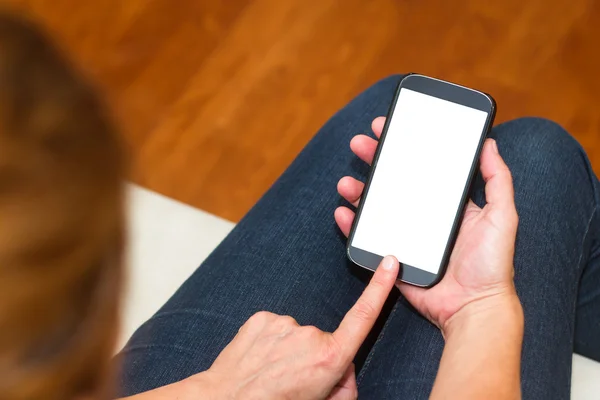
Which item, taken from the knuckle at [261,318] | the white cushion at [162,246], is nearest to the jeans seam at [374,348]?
the knuckle at [261,318]

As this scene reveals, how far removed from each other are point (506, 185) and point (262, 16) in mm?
645

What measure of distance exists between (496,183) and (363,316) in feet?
0.57

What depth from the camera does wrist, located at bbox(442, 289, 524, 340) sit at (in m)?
0.48

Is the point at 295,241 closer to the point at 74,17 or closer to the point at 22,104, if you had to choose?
the point at 22,104

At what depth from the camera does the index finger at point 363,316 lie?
1.51 ft

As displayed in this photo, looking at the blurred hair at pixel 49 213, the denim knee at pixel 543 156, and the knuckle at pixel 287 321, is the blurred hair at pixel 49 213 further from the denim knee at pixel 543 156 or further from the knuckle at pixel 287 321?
the denim knee at pixel 543 156

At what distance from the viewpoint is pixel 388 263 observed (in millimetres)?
521

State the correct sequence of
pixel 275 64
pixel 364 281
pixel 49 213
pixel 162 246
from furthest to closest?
pixel 275 64, pixel 162 246, pixel 364 281, pixel 49 213

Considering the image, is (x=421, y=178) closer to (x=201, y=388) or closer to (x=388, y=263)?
(x=388, y=263)

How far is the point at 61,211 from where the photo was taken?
0.69 ft

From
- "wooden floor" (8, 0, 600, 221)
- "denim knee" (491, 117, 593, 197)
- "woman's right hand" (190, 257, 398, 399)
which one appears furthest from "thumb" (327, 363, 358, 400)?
"wooden floor" (8, 0, 600, 221)

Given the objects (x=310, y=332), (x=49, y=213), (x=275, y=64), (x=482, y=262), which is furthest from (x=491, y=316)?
(x=275, y=64)

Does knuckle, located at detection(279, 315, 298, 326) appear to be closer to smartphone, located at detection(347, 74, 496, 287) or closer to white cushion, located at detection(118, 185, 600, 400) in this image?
smartphone, located at detection(347, 74, 496, 287)

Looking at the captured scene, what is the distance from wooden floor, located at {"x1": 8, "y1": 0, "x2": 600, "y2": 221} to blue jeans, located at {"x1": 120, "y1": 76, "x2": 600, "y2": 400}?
0.32 metres
